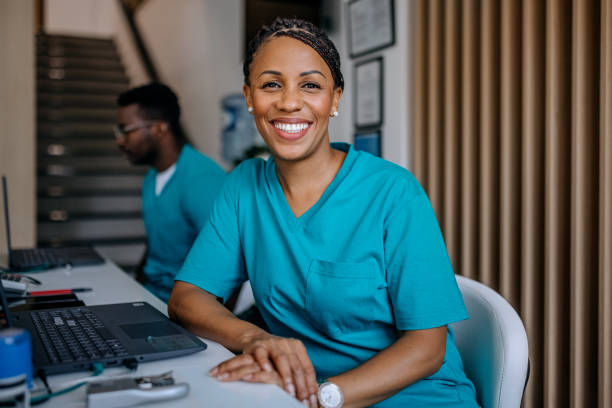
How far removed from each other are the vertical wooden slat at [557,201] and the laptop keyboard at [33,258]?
1.69 m

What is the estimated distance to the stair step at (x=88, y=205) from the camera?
462 cm

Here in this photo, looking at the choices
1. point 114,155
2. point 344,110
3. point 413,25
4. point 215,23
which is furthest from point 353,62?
point 114,155

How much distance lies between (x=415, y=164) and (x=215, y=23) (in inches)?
107

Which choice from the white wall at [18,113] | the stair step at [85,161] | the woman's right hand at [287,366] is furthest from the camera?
the stair step at [85,161]

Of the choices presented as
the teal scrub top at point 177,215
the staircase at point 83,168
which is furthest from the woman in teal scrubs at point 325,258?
the staircase at point 83,168

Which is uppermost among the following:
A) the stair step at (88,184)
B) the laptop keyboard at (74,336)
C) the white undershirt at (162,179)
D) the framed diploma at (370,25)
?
the framed diploma at (370,25)

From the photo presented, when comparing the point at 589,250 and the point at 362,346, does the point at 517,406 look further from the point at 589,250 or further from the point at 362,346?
the point at 589,250

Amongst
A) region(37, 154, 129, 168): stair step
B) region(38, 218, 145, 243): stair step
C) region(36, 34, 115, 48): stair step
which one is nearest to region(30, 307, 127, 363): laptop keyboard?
region(38, 218, 145, 243): stair step

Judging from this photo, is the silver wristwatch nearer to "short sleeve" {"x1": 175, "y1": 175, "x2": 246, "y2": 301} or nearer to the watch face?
the watch face

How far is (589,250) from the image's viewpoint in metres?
1.71

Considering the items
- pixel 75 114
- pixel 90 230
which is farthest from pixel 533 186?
pixel 75 114

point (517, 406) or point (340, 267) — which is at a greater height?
point (340, 267)

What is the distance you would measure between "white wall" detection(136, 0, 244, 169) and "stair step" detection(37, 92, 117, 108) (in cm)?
66

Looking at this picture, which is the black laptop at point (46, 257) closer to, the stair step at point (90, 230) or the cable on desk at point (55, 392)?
the cable on desk at point (55, 392)
